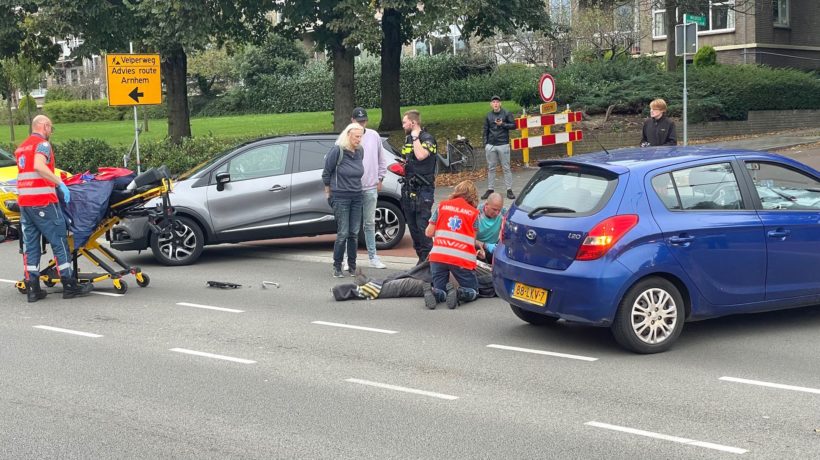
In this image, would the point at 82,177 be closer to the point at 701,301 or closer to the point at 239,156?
the point at 239,156

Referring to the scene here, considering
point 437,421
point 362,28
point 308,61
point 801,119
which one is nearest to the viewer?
point 437,421

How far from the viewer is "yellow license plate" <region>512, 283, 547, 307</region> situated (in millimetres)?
7965

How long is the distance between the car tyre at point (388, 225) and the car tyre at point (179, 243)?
7.68 feet

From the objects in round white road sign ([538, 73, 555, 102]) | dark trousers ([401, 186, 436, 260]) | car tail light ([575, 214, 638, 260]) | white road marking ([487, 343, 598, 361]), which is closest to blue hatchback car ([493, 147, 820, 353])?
car tail light ([575, 214, 638, 260])

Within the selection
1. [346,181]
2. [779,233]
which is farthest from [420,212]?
[779,233]

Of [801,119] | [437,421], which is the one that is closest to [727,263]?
[437,421]

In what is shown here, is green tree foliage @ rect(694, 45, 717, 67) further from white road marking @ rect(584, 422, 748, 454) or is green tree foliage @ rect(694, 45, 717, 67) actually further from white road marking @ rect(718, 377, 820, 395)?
white road marking @ rect(584, 422, 748, 454)

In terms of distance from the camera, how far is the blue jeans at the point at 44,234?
1043cm

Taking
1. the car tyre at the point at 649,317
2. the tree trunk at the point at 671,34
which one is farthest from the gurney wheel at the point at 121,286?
the tree trunk at the point at 671,34

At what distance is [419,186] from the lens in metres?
11.6

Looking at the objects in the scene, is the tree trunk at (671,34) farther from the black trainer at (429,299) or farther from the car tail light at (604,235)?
the car tail light at (604,235)

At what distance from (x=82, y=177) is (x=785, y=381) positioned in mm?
7299

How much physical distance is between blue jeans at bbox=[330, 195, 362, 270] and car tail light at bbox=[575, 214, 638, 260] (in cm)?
441

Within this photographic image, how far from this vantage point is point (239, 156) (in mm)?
13461
